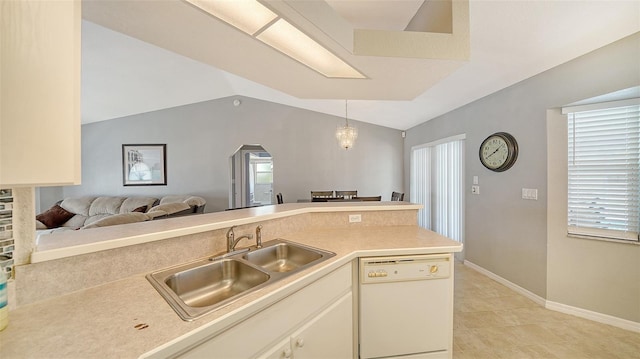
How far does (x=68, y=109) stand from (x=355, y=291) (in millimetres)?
1490

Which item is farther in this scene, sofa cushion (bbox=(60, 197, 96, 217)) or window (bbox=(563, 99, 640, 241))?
sofa cushion (bbox=(60, 197, 96, 217))

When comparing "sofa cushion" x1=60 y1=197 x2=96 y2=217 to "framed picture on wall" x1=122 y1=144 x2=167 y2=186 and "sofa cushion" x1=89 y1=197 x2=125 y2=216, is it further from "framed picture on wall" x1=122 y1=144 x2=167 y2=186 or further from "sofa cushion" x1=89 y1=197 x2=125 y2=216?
"framed picture on wall" x1=122 y1=144 x2=167 y2=186

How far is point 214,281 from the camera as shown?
1261 millimetres

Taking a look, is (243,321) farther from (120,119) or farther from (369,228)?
(120,119)

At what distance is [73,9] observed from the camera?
2.41 ft

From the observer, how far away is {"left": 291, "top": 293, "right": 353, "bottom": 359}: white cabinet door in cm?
109

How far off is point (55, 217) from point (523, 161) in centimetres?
751

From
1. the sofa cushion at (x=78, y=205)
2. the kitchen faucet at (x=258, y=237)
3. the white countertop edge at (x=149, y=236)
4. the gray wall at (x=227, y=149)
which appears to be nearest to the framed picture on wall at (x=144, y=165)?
the gray wall at (x=227, y=149)

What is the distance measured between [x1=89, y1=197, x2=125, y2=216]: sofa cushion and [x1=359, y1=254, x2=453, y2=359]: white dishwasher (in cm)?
539

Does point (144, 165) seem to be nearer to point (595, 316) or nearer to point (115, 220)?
point (115, 220)

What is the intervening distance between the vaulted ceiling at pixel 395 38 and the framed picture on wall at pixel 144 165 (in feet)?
8.33

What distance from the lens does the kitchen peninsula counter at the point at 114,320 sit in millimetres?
637

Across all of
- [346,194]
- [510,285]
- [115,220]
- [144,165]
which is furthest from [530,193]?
[144,165]

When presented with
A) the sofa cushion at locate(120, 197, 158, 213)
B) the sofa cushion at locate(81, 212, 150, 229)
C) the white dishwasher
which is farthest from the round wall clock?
the sofa cushion at locate(120, 197, 158, 213)
